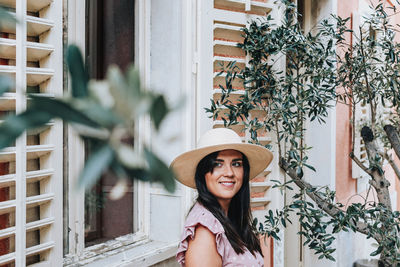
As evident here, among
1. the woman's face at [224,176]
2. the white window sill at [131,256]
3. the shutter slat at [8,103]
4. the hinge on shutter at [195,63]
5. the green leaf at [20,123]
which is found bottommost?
the white window sill at [131,256]

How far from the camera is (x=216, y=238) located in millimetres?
2262

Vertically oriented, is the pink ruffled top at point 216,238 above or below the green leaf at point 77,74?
below

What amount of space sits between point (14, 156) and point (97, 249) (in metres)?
1.07

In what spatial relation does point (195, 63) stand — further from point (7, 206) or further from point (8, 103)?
point (7, 206)

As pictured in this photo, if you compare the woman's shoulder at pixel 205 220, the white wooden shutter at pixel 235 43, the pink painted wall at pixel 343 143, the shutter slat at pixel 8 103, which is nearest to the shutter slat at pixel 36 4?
the shutter slat at pixel 8 103

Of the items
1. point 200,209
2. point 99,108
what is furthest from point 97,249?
point 99,108

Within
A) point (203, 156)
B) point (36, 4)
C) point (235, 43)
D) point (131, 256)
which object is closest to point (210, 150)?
point (203, 156)

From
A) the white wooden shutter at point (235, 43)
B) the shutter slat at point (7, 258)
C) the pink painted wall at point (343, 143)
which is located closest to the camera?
the shutter slat at point (7, 258)

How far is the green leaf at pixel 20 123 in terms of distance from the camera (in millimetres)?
270

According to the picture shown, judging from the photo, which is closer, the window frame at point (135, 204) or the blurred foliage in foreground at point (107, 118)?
the blurred foliage in foreground at point (107, 118)

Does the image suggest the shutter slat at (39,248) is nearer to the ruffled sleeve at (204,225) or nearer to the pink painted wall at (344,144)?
the ruffled sleeve at (204,225)

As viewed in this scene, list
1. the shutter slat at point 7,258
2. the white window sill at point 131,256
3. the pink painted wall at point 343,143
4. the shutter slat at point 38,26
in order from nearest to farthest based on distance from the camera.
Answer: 1. the shutter slat at point 7,258
2. the shutter slat at point 38,26
3. the white window sill at point 131,256
4. the pink painted wall at point 343,143

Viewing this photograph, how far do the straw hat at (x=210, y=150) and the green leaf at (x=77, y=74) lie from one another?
6.53ft

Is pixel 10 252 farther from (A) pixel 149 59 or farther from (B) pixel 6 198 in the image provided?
(A) pixel 149 59
